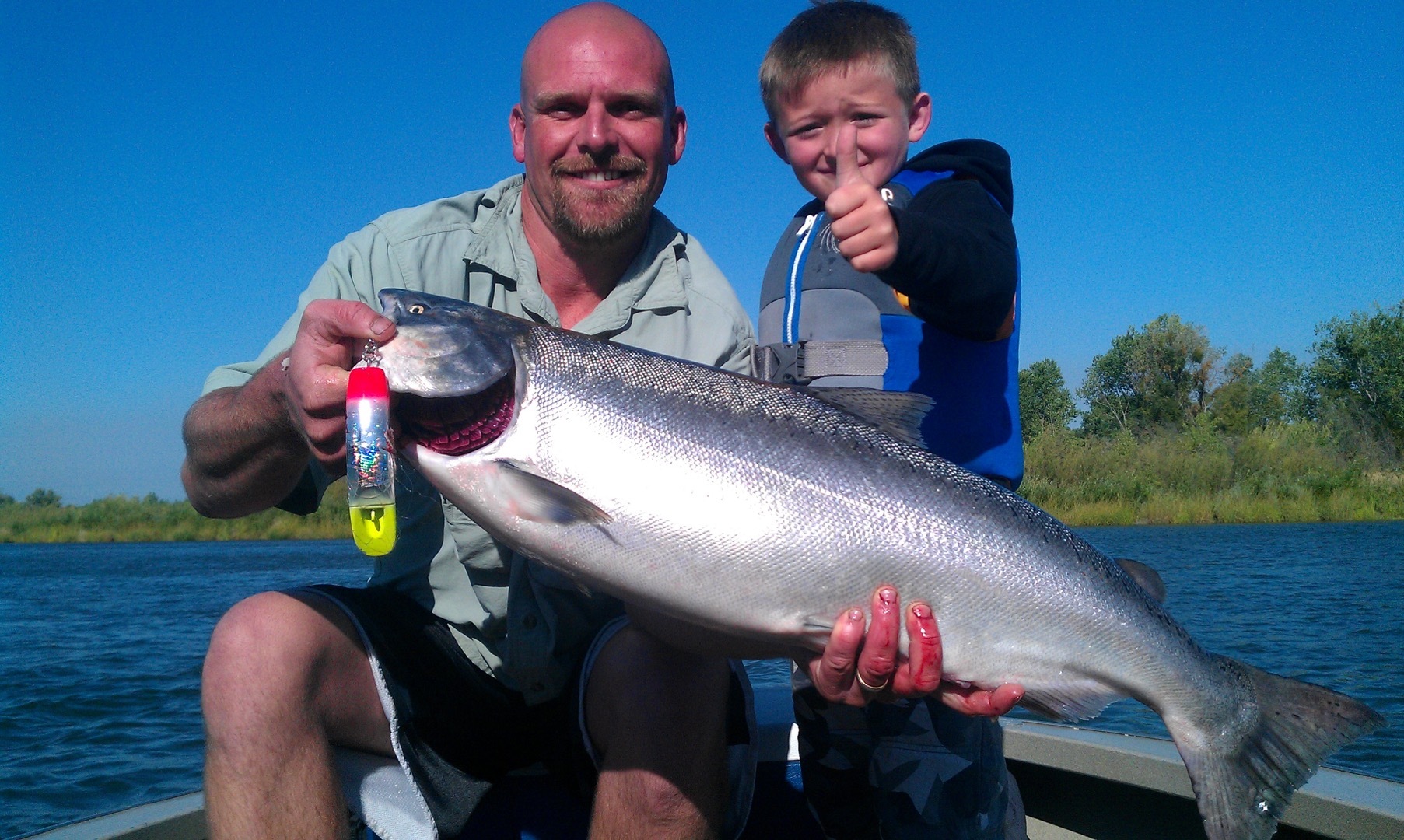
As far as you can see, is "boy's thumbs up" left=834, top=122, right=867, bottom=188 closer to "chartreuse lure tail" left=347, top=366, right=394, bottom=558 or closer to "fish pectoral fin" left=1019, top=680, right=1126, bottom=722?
"chartreuse lure tail" left=347, top=366, right=394, bottom=558

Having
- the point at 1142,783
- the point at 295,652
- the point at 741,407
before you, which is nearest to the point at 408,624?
the point at 295,652

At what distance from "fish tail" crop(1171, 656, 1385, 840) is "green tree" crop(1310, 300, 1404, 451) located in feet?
188

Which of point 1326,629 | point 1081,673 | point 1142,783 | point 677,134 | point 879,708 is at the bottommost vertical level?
point 1326,629

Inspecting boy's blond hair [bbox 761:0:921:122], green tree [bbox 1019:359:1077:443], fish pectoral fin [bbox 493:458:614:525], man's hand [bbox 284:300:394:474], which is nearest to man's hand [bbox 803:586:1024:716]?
fish pectoral fin [bbox 493:458:614:525]

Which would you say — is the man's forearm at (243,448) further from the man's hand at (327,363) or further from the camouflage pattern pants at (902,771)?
the camouflage pattern pants at (902,771)

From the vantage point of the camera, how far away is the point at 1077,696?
100 inches

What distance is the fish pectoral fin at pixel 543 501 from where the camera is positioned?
2.37 m

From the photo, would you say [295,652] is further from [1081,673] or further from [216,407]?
[1081,673]

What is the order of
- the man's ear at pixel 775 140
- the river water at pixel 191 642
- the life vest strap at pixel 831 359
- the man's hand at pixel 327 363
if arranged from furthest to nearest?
the river water at pixel 191 642, the man's ear at pixel 775 140, the life vest strap at pixel 831 359, the man's hand at pixel 327 363

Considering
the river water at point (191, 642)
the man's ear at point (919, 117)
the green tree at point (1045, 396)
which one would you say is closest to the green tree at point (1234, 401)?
the green tree at point (1045, 396)

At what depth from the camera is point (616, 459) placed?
2445 millimetres

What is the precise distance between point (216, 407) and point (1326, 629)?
16.5 metres

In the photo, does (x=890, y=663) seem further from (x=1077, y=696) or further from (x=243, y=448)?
(x=243, y=448)

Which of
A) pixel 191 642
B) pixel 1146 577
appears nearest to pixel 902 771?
pixel 1146 577
